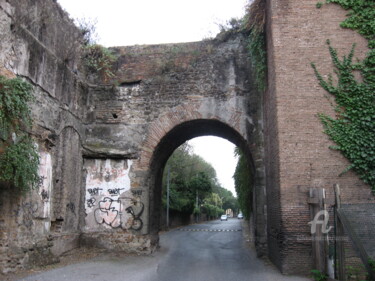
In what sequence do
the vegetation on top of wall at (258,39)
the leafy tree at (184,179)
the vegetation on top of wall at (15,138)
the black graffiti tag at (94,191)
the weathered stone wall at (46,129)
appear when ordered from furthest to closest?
the leafy tree at (184,179) → the black graffiti tag at (94,191) → the vegetation on top of wall at (258,39) → the weathered stone wall at (46,129) → the vegetation on top of wall at (15,138)

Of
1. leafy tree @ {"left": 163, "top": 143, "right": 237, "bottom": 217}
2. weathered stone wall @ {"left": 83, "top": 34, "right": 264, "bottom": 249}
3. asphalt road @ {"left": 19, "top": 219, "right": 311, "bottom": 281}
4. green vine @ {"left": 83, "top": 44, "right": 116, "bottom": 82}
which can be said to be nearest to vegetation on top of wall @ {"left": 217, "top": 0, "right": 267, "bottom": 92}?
weathered stone wall @ {"left": 83, "top": 34, "right": 264, "bottom": 249}

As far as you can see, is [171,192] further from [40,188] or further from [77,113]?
[40,188]

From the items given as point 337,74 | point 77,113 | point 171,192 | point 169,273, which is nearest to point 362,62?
point 337,74

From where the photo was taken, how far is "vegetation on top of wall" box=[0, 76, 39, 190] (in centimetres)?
700

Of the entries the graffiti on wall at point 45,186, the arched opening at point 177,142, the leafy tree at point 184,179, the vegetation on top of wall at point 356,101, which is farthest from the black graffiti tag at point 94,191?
the leafy tree at point 184,179

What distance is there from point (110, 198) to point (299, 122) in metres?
6.27

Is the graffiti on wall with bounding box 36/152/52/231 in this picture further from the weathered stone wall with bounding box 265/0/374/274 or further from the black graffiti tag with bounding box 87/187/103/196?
the weathered stone wall with bounding box 265/0/374/274

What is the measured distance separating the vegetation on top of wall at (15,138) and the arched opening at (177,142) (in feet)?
15.7

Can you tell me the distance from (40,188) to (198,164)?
33691 mm

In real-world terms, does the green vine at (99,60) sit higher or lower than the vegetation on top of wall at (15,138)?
higher

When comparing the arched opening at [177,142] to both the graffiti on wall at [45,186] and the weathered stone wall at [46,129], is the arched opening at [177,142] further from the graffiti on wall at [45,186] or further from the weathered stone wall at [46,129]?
the graffiti on wall at [45,186]

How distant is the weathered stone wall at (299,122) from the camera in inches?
329

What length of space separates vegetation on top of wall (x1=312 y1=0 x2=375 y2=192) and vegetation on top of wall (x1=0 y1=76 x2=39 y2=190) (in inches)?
262

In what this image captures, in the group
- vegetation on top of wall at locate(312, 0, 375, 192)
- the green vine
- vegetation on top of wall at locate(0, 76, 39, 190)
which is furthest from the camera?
the green vine
